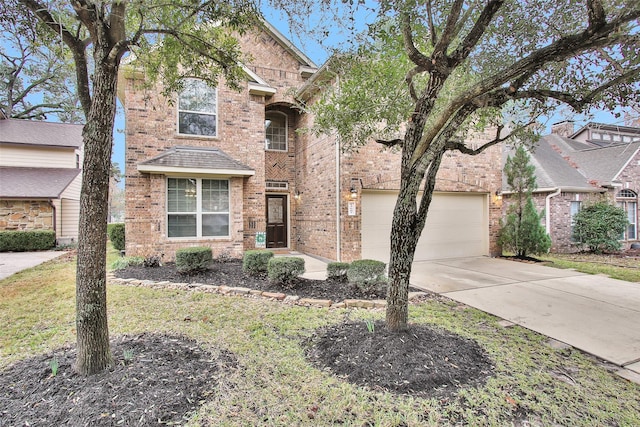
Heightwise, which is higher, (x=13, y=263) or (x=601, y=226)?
(x=601, y=226)

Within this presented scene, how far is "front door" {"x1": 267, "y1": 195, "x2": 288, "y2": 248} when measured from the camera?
12195mm

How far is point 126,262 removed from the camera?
26.2 ft

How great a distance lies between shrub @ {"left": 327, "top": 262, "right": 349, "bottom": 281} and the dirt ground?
8.19 ft

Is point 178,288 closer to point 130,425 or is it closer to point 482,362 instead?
point 130,425

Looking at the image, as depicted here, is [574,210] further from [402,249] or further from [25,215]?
[25,215]

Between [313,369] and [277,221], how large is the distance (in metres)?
9.53

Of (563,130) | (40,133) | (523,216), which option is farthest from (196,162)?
(563,130)

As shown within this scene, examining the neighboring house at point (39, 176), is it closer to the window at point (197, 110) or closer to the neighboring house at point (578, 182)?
the window at point (197, 110)

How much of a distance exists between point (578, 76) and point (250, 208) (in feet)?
27.8

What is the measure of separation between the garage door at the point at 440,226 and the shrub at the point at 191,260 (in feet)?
14.9

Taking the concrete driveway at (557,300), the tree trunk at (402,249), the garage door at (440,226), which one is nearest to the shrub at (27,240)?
the garage door at (440,226)

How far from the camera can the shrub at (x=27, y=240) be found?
12.6 metres

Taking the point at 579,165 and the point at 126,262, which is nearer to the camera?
the point at 126,262

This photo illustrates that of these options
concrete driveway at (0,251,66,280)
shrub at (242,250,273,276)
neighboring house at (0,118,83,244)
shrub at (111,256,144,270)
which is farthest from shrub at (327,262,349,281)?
neighboring house at (0,118,83,244)
